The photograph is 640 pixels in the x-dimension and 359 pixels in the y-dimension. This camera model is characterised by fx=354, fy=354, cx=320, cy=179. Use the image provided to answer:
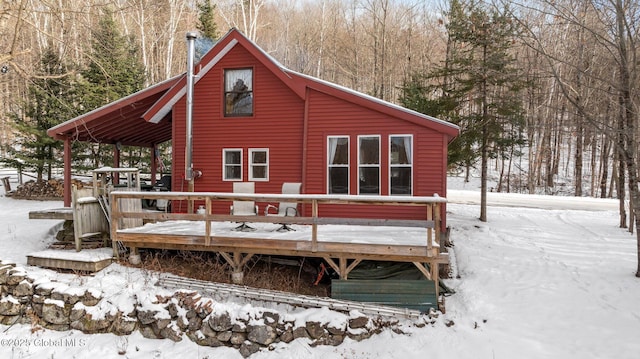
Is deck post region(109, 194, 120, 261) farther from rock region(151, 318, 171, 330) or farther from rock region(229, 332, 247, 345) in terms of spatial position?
rock region(229, 332, 247, 345)

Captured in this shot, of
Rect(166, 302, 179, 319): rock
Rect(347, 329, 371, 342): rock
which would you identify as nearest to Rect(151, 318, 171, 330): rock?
Rect(166, 302, 179, 319): rock

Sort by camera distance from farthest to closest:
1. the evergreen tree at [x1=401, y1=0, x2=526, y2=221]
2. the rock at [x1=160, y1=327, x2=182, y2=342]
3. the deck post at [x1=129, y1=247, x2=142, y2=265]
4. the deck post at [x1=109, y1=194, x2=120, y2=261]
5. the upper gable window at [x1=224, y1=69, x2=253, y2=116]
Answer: the evergreen tree at [x1=401, y1=0, x2=526, y2=221] < the upper gable window at [x1=224, y1=69, x2=253, y2=116] < the deck post at [x1=129, y1=247, x2=142, y2=265] < the deck post at [x1=109, y1=194, x2=120, y2=261] < the rock at [x1=160, y1=327, x2=182, y2=342]

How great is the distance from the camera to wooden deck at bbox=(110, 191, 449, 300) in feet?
19.9

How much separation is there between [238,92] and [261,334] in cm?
650

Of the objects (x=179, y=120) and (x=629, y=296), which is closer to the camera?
(x=629, y=296)

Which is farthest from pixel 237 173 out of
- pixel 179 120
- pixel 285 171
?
pixel 179 120

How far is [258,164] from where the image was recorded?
960 centimetres

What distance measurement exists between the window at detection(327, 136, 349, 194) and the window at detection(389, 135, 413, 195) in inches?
45.0

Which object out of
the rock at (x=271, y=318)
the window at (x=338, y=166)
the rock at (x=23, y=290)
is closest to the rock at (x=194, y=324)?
the rock at (x=271, y=318)

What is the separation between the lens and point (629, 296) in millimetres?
6586

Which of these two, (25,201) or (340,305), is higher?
(25,201)

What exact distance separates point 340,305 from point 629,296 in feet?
17.9

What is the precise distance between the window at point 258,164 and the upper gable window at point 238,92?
106 cm

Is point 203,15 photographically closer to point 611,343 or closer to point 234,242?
point 234,242
